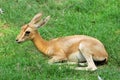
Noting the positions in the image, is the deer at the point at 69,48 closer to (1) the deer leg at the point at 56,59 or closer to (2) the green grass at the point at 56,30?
(1) the deer leg at the point at 56,59

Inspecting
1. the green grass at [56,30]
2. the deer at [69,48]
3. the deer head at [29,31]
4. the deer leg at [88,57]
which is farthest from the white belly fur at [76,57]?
the deer head at [29,31]

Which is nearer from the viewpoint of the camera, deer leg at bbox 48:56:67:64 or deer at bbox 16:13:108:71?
deer at bbox 16:13:108:71

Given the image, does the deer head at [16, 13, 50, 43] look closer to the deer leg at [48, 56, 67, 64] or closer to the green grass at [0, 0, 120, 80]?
the green grass at [0, 0, 120, 80]

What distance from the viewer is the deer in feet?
30.9

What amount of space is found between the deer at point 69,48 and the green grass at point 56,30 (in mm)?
184

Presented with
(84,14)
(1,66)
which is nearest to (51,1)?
(84,14)

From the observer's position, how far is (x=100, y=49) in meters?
9.46

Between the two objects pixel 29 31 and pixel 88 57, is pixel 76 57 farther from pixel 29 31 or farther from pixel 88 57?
pixel 29 31

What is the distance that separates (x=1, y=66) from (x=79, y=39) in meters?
1.71

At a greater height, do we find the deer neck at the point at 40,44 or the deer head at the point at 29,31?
the deer head at the point at 29,31

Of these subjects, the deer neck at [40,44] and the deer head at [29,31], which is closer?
the deer head at [29,31]

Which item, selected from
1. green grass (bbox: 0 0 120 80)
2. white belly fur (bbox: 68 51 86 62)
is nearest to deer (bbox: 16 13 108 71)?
white belly fur (bbox: 68 51 86 62)

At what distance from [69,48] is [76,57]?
264mm

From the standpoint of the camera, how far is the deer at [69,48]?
941cm
